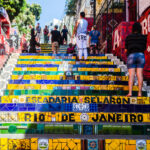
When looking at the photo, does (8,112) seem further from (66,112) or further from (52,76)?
(52,76)

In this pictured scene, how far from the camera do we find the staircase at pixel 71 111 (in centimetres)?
309

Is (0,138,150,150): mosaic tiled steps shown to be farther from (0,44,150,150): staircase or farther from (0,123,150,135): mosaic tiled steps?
(0,123,150,135): mosaic tiled steps

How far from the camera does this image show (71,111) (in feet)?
13.1

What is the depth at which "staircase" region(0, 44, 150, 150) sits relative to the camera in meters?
3.09

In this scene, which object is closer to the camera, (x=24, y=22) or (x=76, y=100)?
(x=76, y=100)

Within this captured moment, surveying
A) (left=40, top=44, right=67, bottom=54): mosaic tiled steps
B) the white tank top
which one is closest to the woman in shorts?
the white tank top

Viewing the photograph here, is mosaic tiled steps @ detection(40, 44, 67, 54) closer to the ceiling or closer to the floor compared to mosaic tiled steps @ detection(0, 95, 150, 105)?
closer to the ceiling

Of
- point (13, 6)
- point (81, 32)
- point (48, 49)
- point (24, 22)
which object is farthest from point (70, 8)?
A: point (81, 32)

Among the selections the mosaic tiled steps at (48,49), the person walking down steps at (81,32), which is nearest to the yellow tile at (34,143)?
the person walking down steps at (81,32)

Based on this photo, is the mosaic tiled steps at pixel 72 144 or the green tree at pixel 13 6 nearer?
the mosaic tiled steps at pixel 72 144

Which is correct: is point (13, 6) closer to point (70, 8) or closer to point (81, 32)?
point (70, 8)

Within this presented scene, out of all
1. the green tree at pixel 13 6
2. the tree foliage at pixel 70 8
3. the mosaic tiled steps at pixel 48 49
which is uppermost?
the tree foliage at pixel 70 8

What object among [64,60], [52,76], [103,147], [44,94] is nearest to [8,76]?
[52,76]

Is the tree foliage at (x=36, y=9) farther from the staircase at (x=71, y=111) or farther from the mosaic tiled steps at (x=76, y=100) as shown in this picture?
the mosaic tiled steps at (x=76, y=100)
